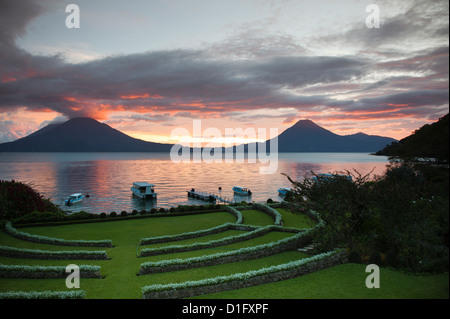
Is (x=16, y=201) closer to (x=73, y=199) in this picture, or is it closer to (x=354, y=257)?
(x=73, y=199)

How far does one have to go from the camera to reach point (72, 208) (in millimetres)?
76562

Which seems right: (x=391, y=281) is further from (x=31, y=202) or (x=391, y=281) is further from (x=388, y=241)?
(x=31, y=202)

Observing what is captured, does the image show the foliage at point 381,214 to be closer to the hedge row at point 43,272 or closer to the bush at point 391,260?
the bush at point 391,260

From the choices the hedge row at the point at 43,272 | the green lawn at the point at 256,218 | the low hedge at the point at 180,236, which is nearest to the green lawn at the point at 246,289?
the hedge row at the point at 43,272

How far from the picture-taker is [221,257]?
20969 mm

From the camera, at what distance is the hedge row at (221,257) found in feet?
63.8

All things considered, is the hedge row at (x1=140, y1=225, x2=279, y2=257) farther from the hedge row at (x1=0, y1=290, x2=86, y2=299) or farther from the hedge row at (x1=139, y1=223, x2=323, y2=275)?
the hedge row at (x1=0, y1=290, x2=86, y2=299)

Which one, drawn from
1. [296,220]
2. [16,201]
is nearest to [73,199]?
[16,201]

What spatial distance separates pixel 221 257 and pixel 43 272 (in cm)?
1225

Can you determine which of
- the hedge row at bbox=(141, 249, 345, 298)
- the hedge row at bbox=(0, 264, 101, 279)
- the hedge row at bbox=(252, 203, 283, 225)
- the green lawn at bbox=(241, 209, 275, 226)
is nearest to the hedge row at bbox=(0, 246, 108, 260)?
the hedge row at bbox=(0, 264, 101, 279)

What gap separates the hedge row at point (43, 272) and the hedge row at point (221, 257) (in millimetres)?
3269

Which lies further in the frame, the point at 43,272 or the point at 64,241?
the point at 64,241
